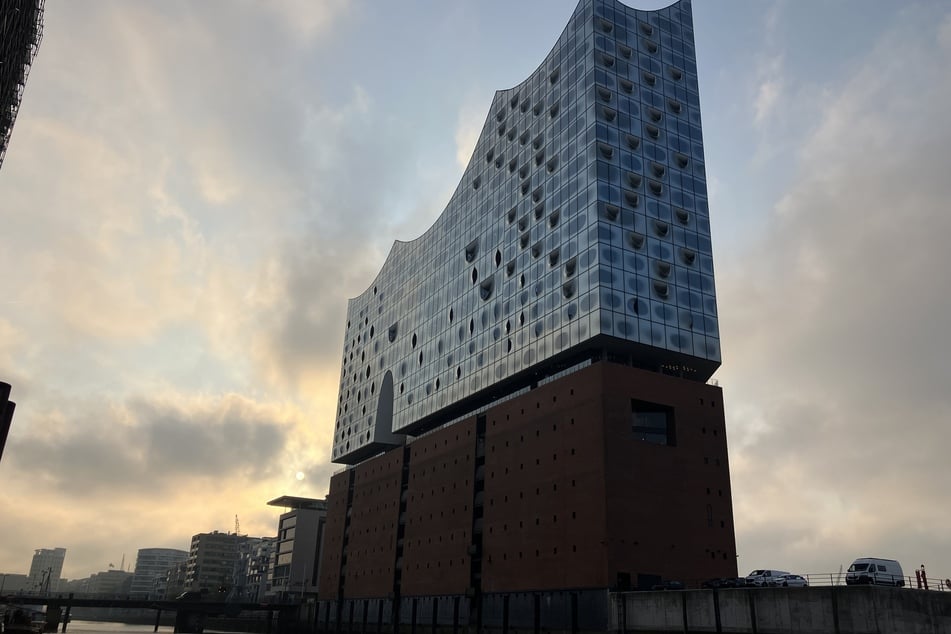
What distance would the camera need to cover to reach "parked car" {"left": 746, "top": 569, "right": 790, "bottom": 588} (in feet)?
151

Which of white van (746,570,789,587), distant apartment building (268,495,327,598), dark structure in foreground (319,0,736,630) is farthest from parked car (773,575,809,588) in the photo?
distant apartment building (268,495,327,598)

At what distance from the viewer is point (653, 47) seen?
7638 centimetres

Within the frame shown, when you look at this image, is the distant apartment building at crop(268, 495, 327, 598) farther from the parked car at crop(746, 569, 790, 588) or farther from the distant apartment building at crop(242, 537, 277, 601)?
the parked car at crop(746, 569, 790, 588)

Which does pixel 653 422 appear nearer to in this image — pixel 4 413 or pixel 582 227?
pixel 582 227

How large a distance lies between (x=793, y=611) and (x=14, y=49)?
5640cm

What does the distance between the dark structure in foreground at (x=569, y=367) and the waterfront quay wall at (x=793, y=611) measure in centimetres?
551

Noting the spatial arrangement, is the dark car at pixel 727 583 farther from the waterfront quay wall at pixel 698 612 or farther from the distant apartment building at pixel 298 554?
the distant apartment building at pixel 298 554

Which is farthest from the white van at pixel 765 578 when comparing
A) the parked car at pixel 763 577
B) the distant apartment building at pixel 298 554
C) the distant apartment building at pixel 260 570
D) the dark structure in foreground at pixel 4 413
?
the distant apartment building at pixel 260 570

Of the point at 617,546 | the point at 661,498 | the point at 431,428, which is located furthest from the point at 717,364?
the point at 431,428

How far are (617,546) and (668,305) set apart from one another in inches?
813

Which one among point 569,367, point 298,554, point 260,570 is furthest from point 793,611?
point 260,570

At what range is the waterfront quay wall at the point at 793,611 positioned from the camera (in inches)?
1417

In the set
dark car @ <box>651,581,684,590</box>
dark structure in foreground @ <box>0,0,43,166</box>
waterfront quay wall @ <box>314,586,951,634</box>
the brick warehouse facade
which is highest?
dark structure in foreground @ <box>0,0,43,166</box>

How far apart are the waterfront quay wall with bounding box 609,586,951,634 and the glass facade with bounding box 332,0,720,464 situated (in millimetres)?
21013
